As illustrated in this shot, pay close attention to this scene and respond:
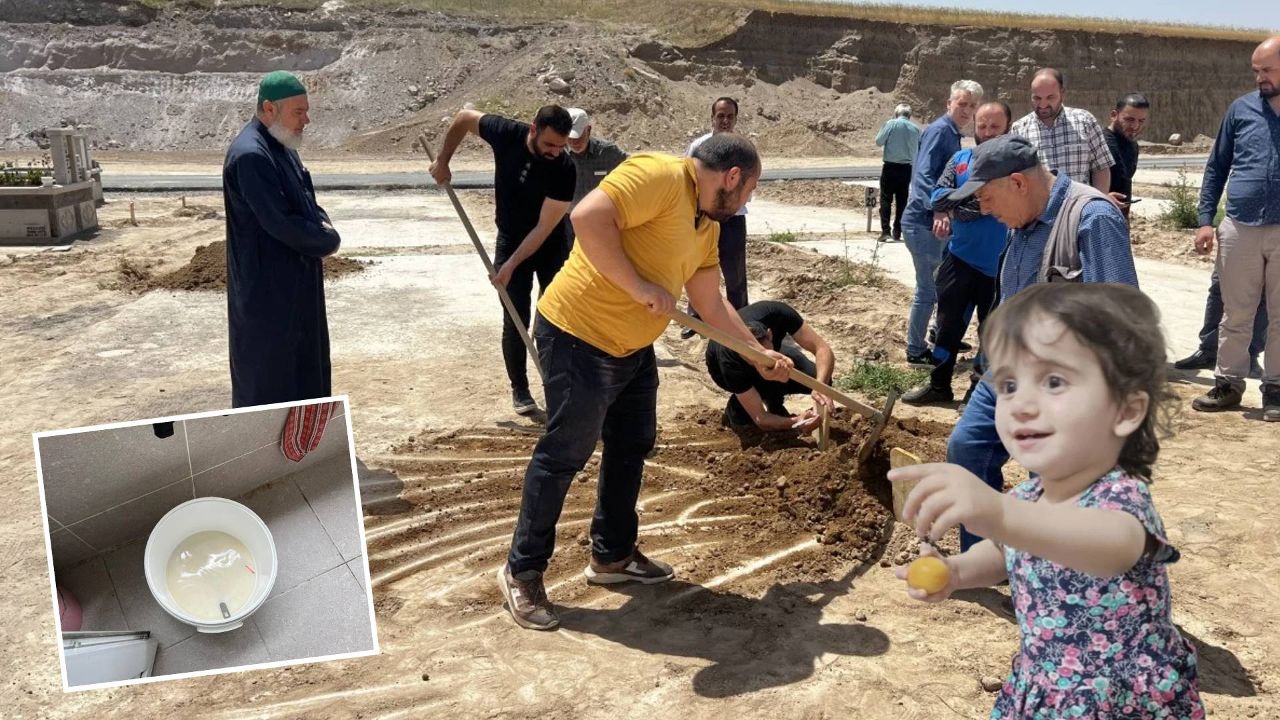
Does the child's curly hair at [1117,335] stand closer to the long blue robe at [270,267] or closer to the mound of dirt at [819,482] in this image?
the mound of dirt at [819,482]

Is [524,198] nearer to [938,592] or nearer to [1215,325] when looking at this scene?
[938,592]

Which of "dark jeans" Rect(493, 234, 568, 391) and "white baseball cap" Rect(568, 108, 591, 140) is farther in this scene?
"white baseball cap" Rect(568, 108, 591, 140)

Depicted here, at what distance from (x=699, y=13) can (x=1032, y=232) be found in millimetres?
42882

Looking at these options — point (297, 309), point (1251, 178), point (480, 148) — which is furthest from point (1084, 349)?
point (480, 148)

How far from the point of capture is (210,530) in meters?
2.89

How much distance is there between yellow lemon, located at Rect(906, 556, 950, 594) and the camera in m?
1.94

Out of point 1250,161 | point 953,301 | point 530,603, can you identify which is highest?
point 1250,161

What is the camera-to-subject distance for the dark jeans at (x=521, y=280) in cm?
645

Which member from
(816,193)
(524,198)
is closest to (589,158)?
(524,198)

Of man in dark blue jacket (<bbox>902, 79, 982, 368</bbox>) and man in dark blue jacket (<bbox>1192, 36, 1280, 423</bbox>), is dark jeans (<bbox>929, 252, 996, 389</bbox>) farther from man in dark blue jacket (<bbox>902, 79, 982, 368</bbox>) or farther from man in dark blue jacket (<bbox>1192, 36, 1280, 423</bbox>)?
man in dark blue jacket (<bbox>1192, 36, 1280, 423</bbox>)

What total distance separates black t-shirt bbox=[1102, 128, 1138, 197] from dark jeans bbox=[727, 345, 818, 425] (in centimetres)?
380

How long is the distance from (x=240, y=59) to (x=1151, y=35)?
38.7 m

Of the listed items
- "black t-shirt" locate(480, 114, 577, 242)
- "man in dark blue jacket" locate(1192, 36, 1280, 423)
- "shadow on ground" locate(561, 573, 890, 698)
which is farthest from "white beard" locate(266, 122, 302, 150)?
"man in dark blue jacket" locate(1192, 36, 1280, 423)

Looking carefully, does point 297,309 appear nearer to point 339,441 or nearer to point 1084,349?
point 339,441
